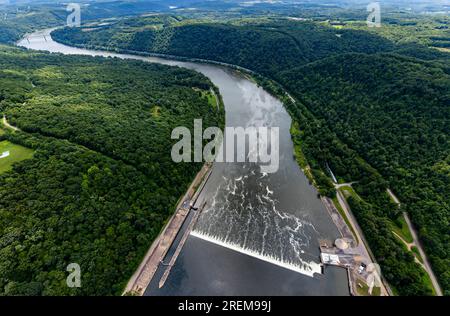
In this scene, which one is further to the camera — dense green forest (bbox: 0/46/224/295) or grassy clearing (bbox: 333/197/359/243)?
grassy clearing (bbox: 333/197/359/243)

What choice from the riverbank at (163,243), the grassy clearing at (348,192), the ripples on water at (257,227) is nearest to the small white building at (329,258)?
the ripples on water at (257,227)

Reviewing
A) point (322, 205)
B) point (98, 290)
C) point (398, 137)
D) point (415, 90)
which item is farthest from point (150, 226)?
point (415, 90)

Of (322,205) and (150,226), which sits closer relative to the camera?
(150,226)

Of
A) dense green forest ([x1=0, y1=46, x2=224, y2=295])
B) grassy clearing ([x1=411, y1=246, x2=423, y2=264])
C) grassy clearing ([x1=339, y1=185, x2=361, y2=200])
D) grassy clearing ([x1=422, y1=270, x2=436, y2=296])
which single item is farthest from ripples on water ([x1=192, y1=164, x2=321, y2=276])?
grassy clearing ([x1=411, y1=246, x2=423, y2=264])

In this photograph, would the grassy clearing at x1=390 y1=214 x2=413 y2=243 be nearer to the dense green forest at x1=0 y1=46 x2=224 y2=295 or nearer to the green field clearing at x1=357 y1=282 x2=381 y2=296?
the green field clearing at x1=357 y1=282 x2=381 y2=296

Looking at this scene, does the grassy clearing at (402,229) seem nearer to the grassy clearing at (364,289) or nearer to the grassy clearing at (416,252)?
the grassy clearing at (416,252)

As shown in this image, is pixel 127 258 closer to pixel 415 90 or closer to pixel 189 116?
pixel 189 116

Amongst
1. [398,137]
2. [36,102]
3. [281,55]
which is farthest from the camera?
[281,55]
